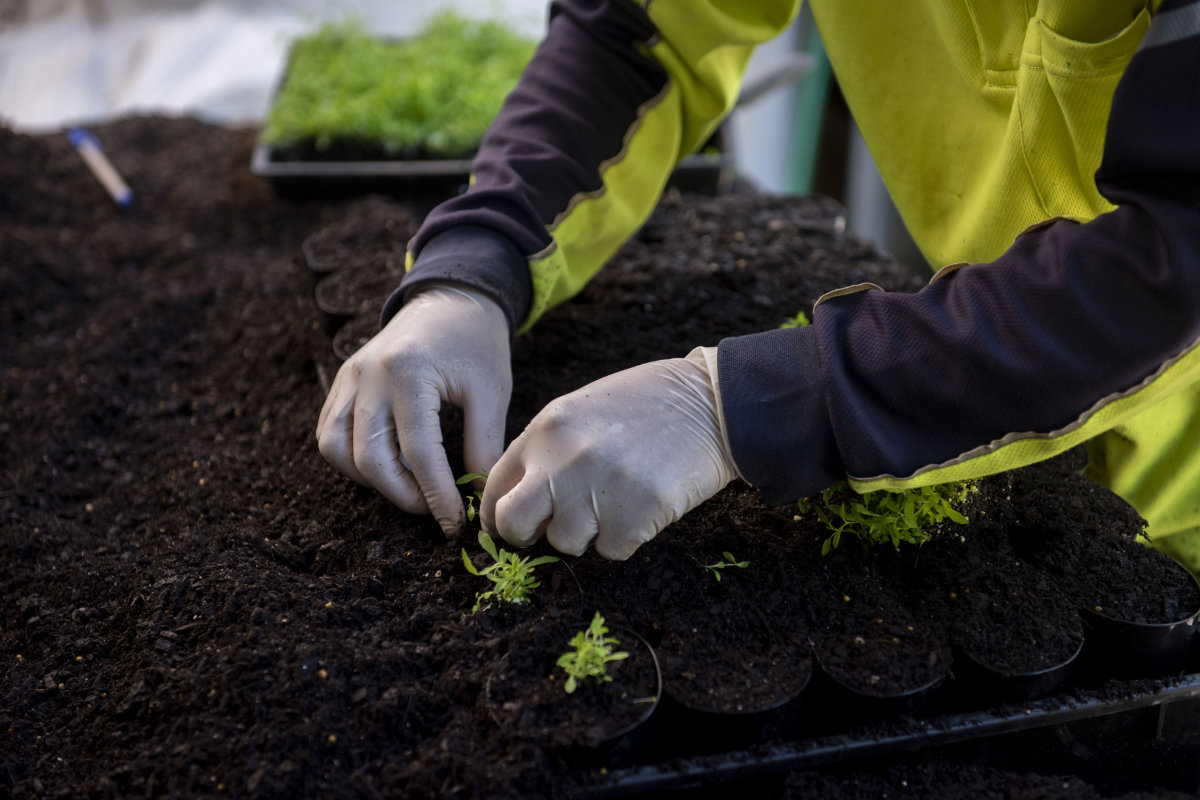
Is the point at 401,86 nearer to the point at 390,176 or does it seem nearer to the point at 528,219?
the point at 390,176

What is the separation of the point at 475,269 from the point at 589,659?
2.02 ft

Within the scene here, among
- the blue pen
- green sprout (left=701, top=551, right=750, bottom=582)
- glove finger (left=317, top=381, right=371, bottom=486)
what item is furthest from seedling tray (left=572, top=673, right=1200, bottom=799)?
the blue pen

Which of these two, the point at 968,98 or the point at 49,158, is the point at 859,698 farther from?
the point at 49,158

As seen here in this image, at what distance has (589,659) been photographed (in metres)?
0.93

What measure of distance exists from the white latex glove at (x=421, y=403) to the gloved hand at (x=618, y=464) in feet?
0.56

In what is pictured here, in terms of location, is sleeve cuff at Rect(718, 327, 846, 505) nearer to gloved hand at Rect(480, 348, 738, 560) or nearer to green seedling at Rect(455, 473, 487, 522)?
gloved hand at Rect(480, 348, 738, 560)

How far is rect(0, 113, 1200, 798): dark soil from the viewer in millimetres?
920

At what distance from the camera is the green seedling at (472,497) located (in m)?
1.12

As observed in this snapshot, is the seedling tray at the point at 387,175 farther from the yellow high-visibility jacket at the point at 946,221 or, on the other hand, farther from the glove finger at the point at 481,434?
the glove finger at the point at 481,434

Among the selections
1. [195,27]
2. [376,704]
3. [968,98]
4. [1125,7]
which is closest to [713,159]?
[968,98]

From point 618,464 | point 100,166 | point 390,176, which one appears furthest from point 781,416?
point 100,166

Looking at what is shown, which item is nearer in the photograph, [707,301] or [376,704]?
[376,704]

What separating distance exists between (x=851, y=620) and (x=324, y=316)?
110 cm

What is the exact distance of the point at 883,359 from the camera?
94 cm
